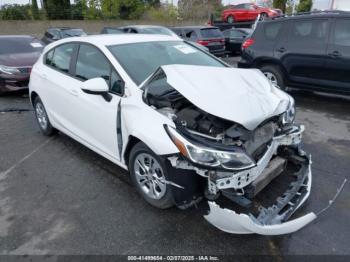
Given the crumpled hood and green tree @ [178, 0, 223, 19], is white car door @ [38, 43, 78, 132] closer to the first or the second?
the crumpled hood

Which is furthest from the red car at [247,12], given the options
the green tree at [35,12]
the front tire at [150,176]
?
the front tire at [150,176]

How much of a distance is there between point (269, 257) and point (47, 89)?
370 cm

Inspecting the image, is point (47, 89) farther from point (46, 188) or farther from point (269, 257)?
point (269, 257)

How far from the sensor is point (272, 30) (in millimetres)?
6684

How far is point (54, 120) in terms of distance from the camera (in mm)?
4539

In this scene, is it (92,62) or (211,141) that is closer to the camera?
(211,141)

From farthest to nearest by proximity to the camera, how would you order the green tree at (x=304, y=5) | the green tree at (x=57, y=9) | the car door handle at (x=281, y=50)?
1. the green tree at (x=304, y=5)
2. the green tree at (x=57, y=9)
3. the car door handle at (x=281, y=50)

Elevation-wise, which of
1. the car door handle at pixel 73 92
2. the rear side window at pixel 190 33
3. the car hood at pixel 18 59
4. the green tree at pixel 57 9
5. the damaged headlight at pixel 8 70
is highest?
the green tree at pixel 57 9

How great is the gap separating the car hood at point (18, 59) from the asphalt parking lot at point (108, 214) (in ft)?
12.6

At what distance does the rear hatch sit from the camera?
476 inches

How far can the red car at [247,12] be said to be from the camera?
19.5m

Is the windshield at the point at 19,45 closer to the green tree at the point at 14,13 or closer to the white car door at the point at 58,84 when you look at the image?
the white car door at the point at 58,84

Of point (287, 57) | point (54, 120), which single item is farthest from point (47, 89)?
point (287, 57)

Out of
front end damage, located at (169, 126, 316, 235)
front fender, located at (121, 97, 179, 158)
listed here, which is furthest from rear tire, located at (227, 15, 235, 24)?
front fender, located at (121, 97, 179, 158)
